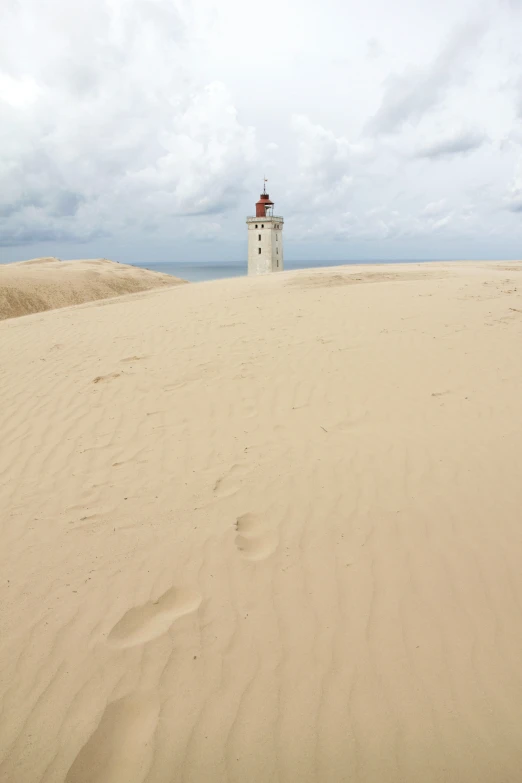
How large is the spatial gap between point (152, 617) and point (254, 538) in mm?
948

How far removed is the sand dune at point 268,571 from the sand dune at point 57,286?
72.6ft

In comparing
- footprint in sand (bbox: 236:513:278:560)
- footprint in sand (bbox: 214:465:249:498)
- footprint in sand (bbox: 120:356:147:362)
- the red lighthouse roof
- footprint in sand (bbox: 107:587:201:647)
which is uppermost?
the red lighthouse roof

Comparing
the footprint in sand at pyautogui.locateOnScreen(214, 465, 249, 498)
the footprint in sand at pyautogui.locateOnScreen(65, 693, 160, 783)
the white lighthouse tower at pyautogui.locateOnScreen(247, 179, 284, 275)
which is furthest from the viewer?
the white lighthouse tower at pyautogui.locateOnScreen(247, 179, 284, 275)

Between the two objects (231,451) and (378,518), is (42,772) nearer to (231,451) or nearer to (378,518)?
(378,518)

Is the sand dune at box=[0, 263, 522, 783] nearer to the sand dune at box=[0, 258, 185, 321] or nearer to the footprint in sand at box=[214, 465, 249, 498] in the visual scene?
the footprint in sand at box=[214, 465, 249, 498]

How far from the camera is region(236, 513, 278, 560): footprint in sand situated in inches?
137

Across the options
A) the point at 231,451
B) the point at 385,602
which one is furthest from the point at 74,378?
the point at 385,602

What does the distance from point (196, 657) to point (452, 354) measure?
5.42m

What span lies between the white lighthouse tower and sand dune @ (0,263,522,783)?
40386 mm

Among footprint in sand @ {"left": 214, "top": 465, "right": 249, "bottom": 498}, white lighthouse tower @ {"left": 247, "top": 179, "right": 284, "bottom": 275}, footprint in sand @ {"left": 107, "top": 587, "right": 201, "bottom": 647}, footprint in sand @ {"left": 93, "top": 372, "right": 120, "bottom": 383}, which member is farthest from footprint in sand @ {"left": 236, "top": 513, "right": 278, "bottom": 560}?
white lighthouse tower @ {"left": 247, "top": 179, "right": 284, "bottom": 275}

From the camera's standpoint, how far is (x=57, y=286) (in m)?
29.2

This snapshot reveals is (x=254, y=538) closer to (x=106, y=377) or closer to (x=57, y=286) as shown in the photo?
(x=106, y=377)

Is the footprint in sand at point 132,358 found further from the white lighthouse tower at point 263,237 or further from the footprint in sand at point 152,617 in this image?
the white lighthouse tower at point 263,237

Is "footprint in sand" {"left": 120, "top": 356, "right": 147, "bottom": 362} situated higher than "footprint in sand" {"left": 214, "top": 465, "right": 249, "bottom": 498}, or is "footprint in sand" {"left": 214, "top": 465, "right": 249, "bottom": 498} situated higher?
"footprint in sand" {"left": 120, "top": 356, "right": 147, "bottom": 362}
